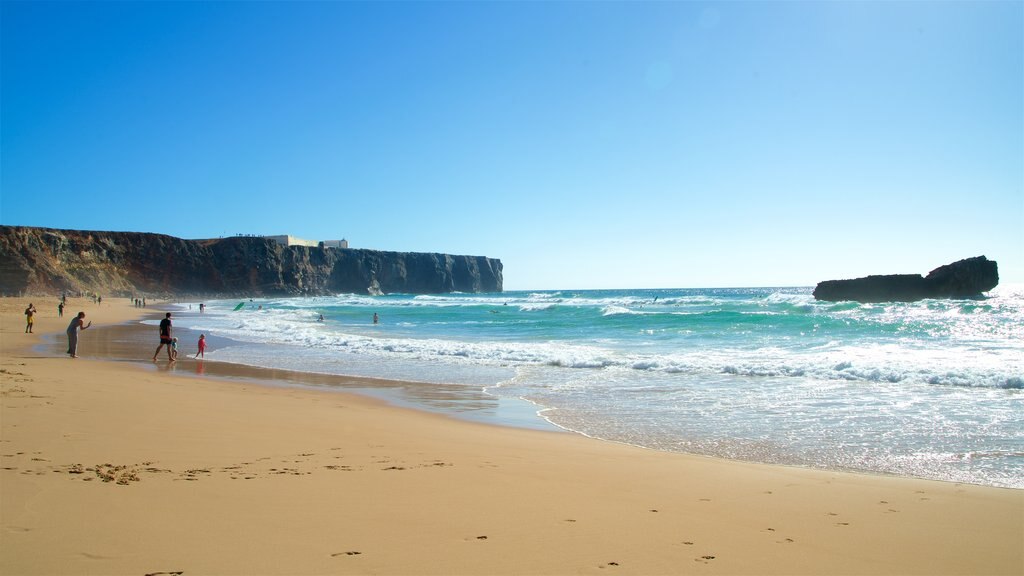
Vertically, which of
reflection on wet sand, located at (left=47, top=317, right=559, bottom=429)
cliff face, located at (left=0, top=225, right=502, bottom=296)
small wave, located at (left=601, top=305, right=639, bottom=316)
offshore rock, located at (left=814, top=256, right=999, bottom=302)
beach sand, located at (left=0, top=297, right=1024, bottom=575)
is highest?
cliff face, located at (left=0, top=225, right=502, bottom=296)

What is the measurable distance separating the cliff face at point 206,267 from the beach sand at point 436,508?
7227cm

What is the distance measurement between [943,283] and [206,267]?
3593 inches

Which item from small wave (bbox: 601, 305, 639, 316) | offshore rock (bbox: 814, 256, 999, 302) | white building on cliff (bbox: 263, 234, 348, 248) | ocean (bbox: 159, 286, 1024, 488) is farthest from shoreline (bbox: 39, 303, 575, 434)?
white building on cliff (bbox: 263, 234, 348, 248)

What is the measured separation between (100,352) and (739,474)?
18.1 m

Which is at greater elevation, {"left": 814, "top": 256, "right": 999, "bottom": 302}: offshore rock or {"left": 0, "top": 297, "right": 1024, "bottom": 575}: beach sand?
{"left": 814, "top": 256, "right": 999, "bottom": 302}: offshore rock

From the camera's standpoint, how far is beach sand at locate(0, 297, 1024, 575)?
10.1ft

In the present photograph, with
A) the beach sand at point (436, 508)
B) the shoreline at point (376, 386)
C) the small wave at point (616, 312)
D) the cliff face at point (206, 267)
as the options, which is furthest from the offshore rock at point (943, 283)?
the cliff face at point (206, 267)

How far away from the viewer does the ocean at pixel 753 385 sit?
673cm

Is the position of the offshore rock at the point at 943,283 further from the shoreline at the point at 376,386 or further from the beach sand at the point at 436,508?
the beach sand at the point at 436,508

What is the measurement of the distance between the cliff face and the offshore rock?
3219 inches

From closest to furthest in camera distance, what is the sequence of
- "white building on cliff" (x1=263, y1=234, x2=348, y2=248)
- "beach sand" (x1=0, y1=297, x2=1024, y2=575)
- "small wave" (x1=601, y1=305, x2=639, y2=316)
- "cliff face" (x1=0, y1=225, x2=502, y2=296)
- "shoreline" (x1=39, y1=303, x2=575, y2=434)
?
"beach sand" (x1=0, y1=297, x2=1024, y2=575) < "shoreline" (x1=39, y1=303, x2=575, y2=434) < "small wave" (x1=601, y1=305, x2=639, y2=316) < "cliff face" (x1=0, y1=225, x2=502, y2=296) < "white building on cliff" (x1=263, y1=234, x2=348, y2=248)

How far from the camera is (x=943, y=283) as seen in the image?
47406mm

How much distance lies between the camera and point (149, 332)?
25781mm

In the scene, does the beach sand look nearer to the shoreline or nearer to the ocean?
the ocean
